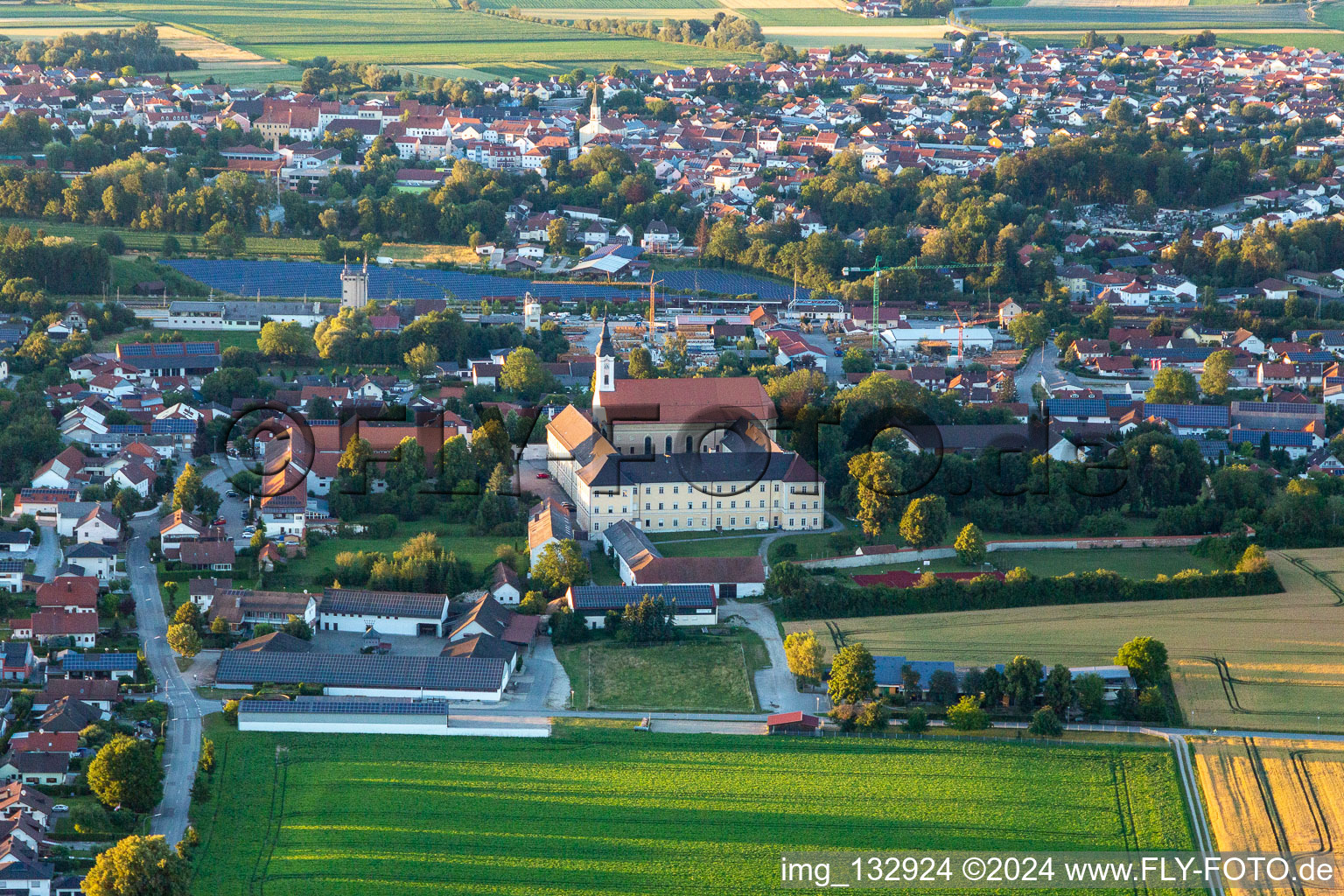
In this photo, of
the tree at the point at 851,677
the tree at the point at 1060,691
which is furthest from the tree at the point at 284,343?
the tree at the point at 1060,691

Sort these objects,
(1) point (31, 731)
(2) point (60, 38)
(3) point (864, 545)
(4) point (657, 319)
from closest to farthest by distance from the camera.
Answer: (1) point (31, 731)
(3) point (864, 545)
(4) point (657, 319)
(2) point (60, 38)

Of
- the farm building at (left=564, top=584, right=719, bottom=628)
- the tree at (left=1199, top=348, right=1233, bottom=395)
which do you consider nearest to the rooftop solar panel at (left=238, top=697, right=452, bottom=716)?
the farm building at (left=564, top=584, right=719, bottom=628)

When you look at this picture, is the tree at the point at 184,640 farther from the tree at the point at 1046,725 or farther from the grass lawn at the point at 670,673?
the tree at the point at 1046,725

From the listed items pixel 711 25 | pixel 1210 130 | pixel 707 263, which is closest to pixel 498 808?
pixel 707 263

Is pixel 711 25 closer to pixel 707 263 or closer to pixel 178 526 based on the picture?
pixel 707 263

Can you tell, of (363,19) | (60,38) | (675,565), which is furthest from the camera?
(363,19)

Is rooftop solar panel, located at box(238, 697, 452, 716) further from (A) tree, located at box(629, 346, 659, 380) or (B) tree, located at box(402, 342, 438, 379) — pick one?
(B) tree, located at box(402, 342, 438, 379)
